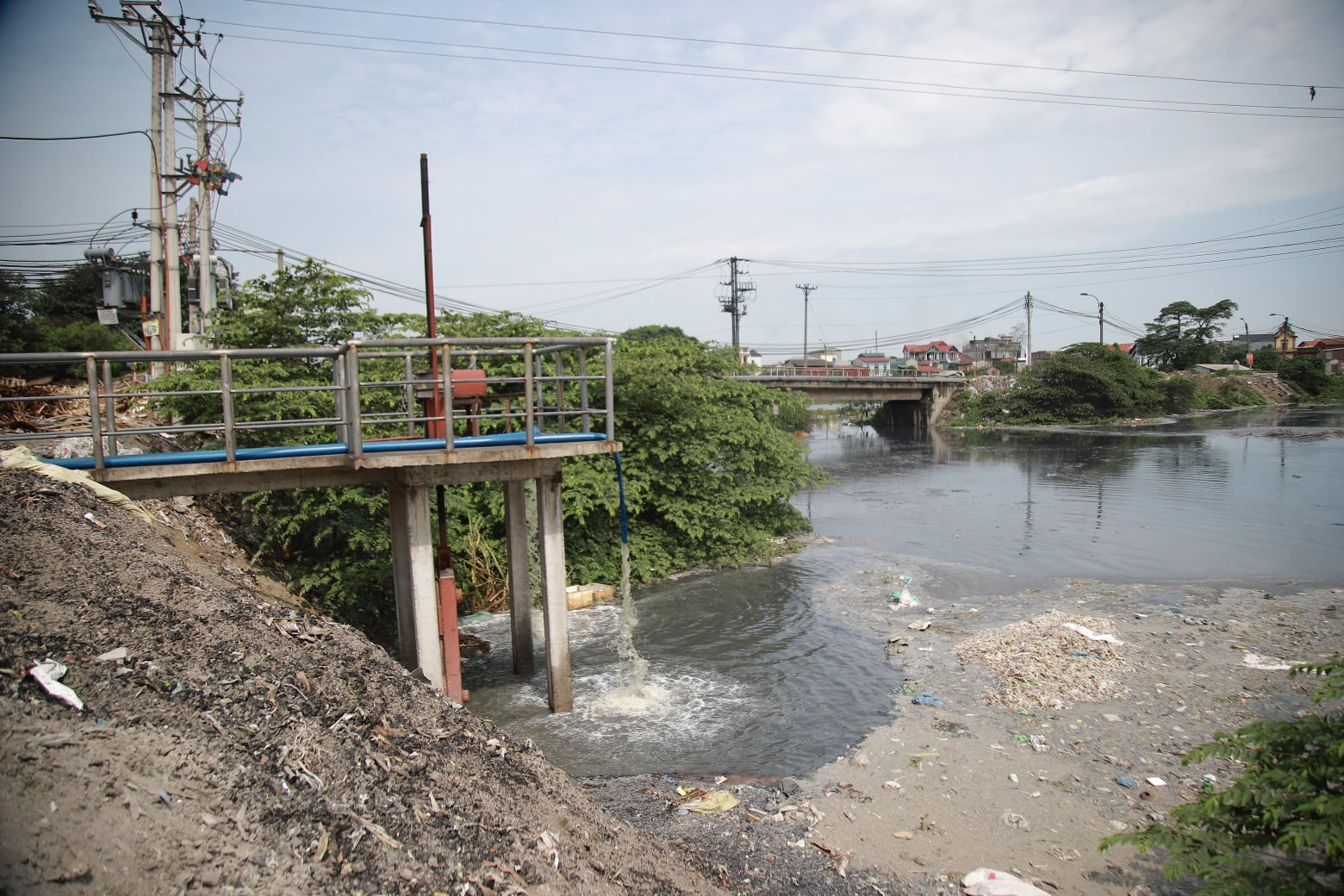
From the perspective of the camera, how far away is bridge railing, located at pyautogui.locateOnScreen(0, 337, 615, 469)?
26.4 ft

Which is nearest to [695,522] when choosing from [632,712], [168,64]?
[632,712]

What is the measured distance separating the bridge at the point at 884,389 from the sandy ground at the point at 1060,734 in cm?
3671

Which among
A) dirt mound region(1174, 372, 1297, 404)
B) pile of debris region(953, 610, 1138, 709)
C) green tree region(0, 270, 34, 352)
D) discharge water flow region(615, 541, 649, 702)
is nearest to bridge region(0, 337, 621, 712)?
discharge water flow region(615, 541, 649, 702)

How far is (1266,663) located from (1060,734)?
3916 mm

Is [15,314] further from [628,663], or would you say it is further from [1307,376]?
[1307,376]

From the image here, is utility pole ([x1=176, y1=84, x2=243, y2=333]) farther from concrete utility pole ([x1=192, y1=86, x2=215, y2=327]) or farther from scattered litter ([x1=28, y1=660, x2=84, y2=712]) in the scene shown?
scattered litter ([x1=28, y1=660, x2=84, y2=712])

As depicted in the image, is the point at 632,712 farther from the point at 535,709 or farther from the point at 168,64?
the point at 168,64

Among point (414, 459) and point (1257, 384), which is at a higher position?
point (1257, 384)

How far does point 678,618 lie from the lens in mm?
14156

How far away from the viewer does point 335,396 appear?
435 inches

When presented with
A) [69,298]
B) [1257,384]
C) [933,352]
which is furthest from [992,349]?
[69,298]

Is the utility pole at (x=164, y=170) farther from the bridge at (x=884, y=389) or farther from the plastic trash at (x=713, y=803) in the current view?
the bridge at (x=884, y=389)

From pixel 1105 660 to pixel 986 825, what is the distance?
4624mm

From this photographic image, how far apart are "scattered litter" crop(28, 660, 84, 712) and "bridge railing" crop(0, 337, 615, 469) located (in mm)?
3257
